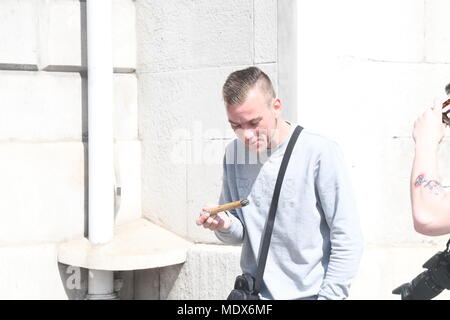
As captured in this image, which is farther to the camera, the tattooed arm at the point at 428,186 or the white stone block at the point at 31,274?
the white stone block at the point at 31,274

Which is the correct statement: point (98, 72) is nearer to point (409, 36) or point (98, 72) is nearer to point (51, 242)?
point (51, 242)

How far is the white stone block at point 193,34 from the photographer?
16.3 feet

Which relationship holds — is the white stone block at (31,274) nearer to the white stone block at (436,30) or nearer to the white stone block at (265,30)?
the white stone block at (265,30)

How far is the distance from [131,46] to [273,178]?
2.78 meters

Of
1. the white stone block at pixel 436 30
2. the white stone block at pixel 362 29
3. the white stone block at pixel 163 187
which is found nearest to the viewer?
the white stone block at pixel 362 29

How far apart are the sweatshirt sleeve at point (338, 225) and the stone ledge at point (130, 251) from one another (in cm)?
232

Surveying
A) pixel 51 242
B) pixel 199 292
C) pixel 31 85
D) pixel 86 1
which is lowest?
pixel 199 292

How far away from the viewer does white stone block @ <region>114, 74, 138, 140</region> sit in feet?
17.9

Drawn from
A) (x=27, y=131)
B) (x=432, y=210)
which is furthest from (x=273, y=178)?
(x=27, y=131)

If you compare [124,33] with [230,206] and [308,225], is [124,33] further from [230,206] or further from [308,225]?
[308,225]

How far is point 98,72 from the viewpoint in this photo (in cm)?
511

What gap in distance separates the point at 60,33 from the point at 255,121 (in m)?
2.52

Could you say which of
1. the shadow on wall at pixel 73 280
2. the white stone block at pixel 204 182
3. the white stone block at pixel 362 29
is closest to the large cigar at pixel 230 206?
the white stone block at pixel 362 29

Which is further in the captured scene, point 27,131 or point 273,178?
point 27,131
